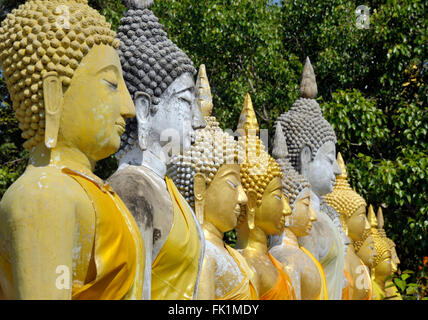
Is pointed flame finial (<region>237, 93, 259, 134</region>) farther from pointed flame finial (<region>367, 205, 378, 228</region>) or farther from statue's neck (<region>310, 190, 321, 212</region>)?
pointed flame finial (<region>367, 205, 378, 228</region>)

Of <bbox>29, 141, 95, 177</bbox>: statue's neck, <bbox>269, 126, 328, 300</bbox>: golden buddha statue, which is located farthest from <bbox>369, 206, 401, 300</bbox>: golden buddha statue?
<bbox>29, 141, 95, 177</bbox>: statue's neck

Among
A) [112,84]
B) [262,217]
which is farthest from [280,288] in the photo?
[112,84]

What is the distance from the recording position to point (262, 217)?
7.15 meters

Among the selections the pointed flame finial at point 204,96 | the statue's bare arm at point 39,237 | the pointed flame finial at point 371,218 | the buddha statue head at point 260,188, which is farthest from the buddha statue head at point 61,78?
the pointed flame finial at point 371,218

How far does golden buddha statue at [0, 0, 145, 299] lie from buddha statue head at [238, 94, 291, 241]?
291 cm

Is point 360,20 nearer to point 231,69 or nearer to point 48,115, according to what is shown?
point 231,69

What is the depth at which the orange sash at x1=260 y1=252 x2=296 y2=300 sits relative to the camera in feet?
22.3

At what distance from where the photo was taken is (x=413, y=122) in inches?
495

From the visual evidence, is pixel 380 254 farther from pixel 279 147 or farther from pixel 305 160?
pixel 279 147

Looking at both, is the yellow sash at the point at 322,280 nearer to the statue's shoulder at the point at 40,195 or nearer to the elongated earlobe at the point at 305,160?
the elongated earlobe at the point at 305,160

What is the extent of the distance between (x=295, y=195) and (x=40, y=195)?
493 centimetres

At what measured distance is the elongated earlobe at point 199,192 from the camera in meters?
5.85

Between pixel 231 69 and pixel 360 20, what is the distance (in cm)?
254
